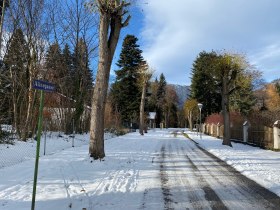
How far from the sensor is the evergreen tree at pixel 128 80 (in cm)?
5847

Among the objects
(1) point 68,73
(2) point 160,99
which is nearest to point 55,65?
(1) point 68,73

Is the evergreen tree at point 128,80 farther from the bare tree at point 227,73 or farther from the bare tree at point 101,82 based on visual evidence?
the bare tree at point 101,82

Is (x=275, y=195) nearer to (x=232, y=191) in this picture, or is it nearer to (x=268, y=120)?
(x=232, y=191)

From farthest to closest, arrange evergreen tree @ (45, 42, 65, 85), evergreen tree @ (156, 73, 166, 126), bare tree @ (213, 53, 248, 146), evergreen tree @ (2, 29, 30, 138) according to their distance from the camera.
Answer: evergreen tree @ (156, 73, 166, 126)
bare tree @ (213, 53, 248, 146)
evergreen tree @ (45, 42, 65, 85)
evergreen tree @ (2, 29, 30, 138)

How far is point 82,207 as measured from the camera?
23.1 ft

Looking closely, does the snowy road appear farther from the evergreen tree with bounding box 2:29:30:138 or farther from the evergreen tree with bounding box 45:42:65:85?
the evergreen tree with bounding box 45:42:65:85

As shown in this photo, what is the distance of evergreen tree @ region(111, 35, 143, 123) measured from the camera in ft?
192

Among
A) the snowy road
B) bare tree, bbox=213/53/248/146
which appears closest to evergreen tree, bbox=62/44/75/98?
bare tree, bbox=213/53/248/146

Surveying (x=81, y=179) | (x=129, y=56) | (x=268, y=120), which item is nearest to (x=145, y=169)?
(x=81, y=179)

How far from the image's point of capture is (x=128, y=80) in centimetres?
5928

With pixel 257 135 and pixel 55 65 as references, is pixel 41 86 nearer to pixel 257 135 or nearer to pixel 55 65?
pixel 257 135

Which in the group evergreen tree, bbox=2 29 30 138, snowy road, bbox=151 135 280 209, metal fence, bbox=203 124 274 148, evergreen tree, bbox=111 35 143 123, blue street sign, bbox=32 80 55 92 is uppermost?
evergreen tree, bbox=111 35 143 123

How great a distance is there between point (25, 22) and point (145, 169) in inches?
539

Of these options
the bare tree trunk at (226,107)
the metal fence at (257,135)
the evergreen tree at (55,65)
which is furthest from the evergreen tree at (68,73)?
the metal fence at (257,135)
